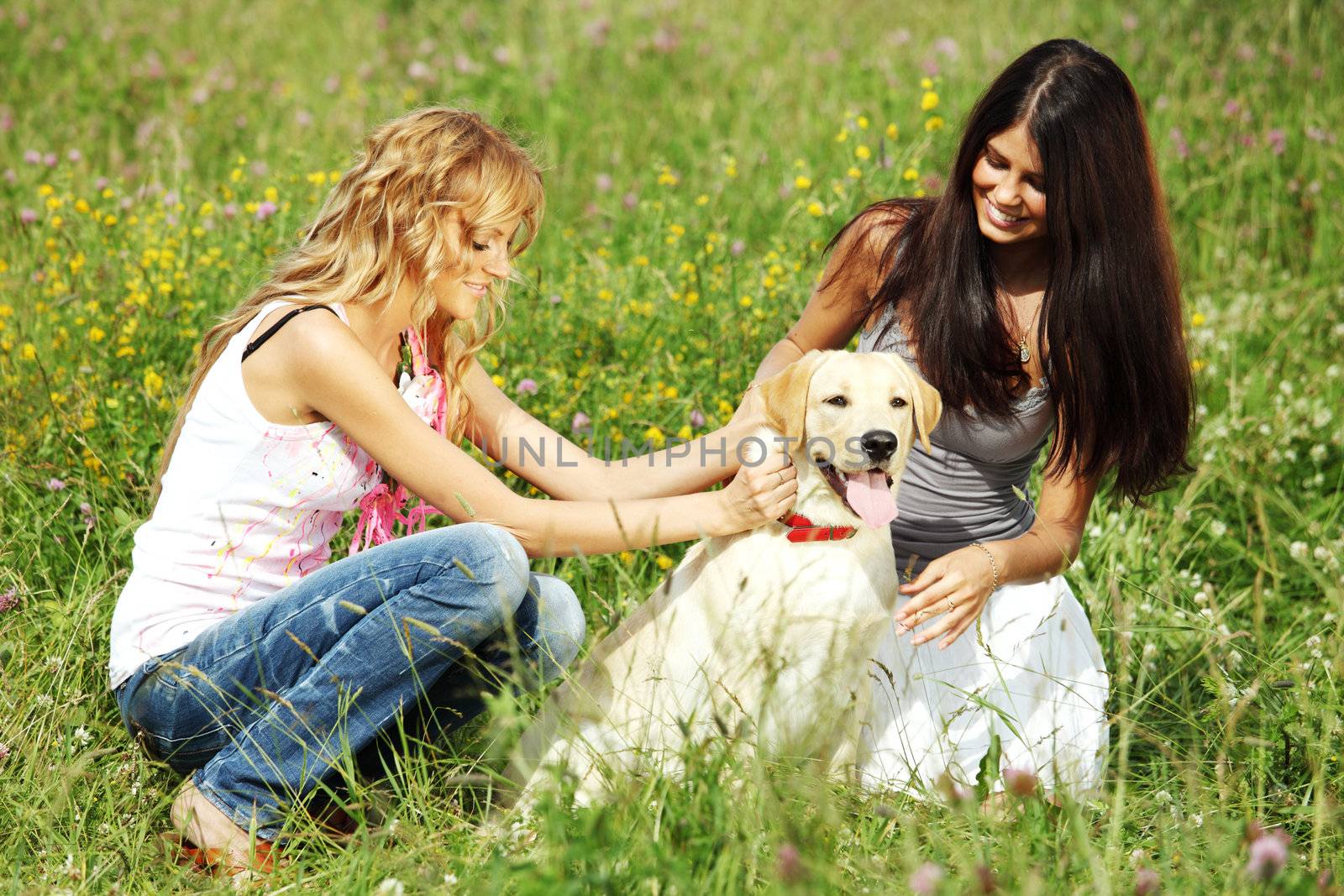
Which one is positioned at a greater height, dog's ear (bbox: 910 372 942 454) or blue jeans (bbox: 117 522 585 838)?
dog's ear (bbox: 910 372 942 454)

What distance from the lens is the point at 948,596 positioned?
2596mm

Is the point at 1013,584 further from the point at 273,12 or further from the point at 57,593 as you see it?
the point at 273,12

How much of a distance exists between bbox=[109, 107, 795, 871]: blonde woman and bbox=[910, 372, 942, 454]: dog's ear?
1.14 ft

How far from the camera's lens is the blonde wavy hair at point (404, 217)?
2.59 meters

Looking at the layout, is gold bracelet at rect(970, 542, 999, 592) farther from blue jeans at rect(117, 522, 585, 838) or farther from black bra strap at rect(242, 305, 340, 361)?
black bra strap at rect(242, 305, 340, 361)

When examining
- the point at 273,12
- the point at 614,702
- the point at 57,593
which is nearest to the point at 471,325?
the point at 614,702

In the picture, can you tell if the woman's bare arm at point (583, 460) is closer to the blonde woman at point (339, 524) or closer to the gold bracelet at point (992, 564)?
the blonde woman at point (339, 524)

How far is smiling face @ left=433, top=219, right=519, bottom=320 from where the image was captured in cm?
267

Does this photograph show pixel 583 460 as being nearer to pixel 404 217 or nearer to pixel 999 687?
pixel 404 217

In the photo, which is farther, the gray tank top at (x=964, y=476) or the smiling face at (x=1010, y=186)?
the gray tank top at (x=964, y=476)

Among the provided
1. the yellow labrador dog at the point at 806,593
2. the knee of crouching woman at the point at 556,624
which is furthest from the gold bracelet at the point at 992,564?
the knee of crouching woman at the point at 556,624

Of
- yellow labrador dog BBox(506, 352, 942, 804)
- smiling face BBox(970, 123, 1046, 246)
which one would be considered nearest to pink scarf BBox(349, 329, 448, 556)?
yellow labrador dog BBox(506, 352, 942, 804)

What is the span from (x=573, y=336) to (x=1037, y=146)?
1.76 m

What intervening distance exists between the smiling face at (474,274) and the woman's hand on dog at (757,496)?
0.73m
